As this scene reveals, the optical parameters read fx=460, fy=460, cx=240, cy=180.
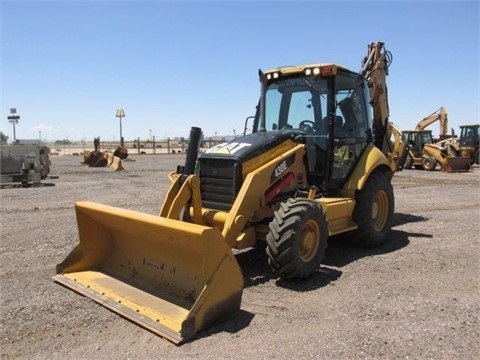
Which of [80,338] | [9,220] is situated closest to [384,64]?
[80,338]

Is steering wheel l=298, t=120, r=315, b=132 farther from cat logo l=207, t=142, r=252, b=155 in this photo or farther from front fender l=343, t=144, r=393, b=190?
cat logo l=207, t=142, r=252, b=155

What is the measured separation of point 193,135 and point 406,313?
10.4 feet

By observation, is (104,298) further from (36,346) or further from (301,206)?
(301,206)

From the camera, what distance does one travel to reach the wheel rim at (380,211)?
24.3 feet

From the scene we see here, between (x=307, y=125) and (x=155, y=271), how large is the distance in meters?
3.19

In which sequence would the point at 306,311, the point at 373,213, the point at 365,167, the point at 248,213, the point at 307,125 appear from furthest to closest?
1. the point at 373,213
2. the point at 365,167
3. the point at 307,125
4. the point at 248,213
5. the point at 306,311

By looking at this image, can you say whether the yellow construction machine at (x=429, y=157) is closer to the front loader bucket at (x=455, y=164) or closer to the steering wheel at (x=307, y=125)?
the front loader bucket at (x=455, y=164)

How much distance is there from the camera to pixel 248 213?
18.1ft

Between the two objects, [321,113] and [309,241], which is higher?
[321,113]

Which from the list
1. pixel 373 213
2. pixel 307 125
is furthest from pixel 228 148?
pixel 373 213

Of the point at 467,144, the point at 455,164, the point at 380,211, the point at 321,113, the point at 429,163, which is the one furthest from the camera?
the point at 467,144

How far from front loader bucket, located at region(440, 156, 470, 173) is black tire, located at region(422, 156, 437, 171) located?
1113 mm

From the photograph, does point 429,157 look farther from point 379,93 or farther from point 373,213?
point 373,213

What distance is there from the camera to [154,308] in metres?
4.44
